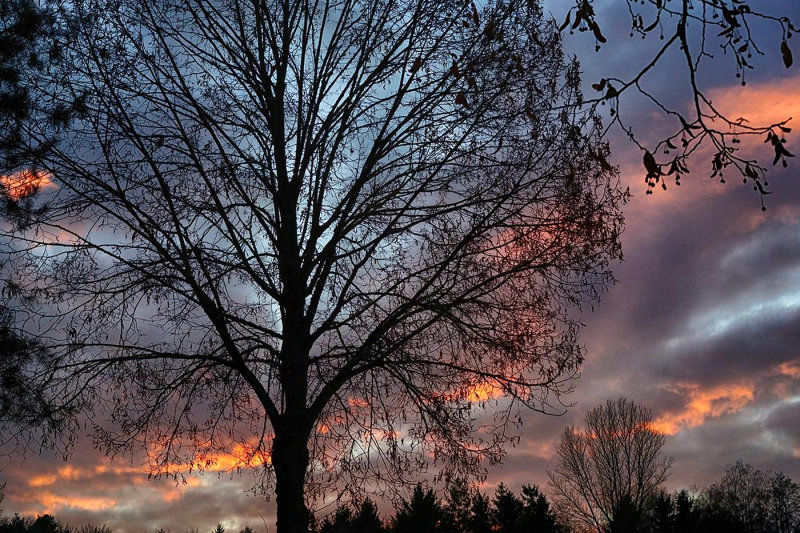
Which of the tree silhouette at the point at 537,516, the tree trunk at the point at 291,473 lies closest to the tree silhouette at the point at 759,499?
the tree silhouette at the point at 537,516

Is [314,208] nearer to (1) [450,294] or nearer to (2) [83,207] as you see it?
(1) [450,294]

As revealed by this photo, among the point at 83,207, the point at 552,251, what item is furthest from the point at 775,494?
the point at 83,207

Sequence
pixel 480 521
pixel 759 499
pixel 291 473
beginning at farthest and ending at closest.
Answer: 1. pixel 759 499
2. pixel 480 521
3. pixel 291 473

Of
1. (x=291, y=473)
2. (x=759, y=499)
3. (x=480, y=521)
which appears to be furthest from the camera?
(x=759, y=499)

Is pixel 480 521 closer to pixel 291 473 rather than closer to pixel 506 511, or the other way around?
pixel 506 511

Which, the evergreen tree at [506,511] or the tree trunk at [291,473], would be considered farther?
the evergreen tree at [506,511]

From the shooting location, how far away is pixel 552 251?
1008 cm

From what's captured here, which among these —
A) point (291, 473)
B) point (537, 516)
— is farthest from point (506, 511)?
point (291, 473)

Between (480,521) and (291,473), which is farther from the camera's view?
(480,521)

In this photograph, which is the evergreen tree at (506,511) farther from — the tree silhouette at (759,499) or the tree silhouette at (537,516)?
the tree silhouette at (759,499)

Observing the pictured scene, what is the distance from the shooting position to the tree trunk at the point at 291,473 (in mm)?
9508

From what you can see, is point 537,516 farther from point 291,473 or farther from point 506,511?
point 291,473

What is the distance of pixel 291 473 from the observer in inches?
380

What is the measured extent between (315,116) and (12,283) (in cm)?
525
